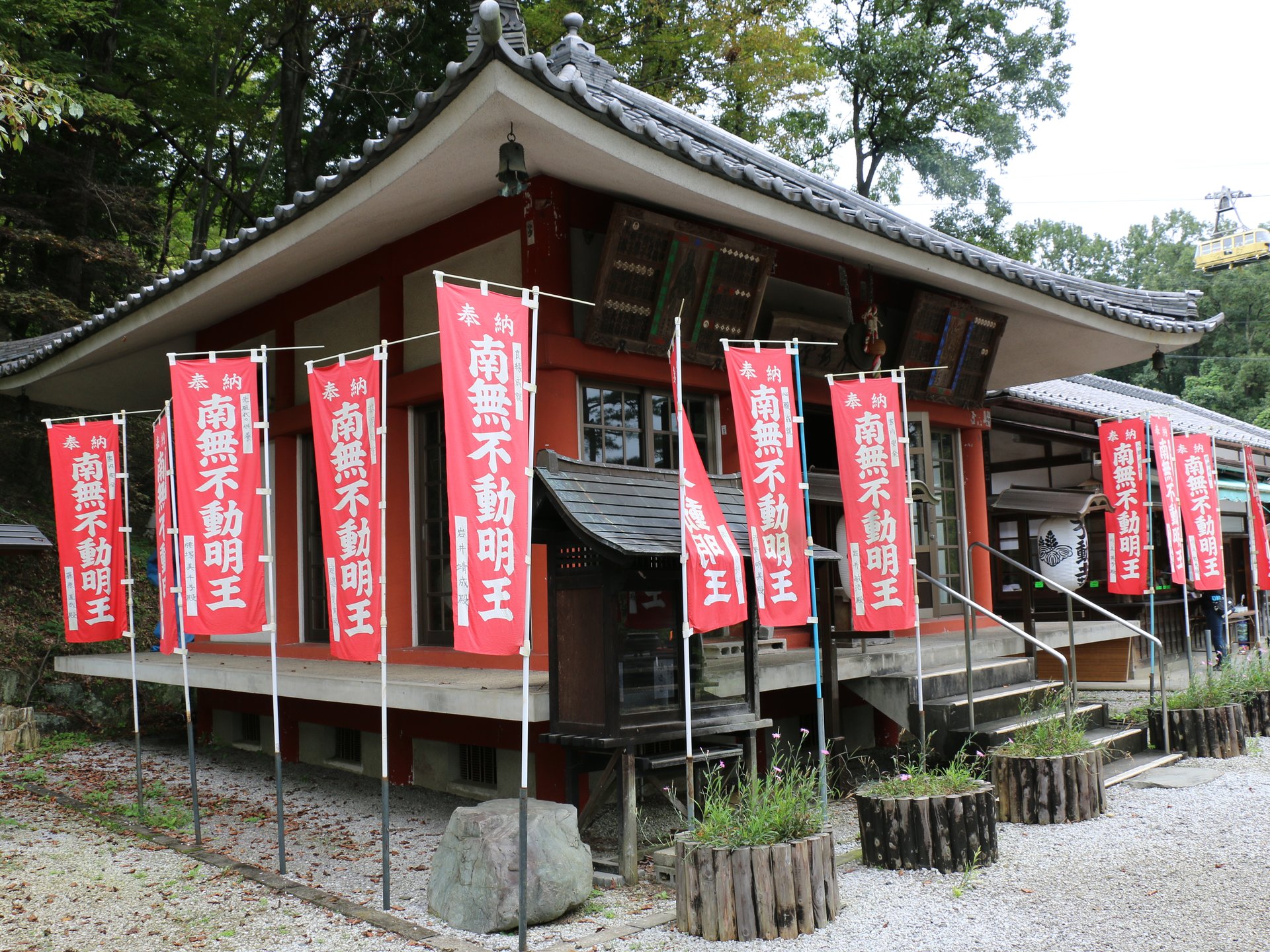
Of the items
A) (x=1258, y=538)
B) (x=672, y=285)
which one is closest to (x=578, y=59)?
(x=672, y=285)

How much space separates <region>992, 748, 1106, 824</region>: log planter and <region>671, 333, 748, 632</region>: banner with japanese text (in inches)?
102

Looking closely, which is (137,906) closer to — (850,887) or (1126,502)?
(850,887)

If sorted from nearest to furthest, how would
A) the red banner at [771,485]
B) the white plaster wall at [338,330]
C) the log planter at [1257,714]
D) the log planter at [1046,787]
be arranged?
the red banner at [771,485] → the log planter at [1046,787] → the white plaster wall at [338,330] → the log planter at [1257,714]

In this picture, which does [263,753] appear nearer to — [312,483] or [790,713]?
[312,483]

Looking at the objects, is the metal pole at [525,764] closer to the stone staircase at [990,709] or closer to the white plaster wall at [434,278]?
the white plaster wall at [434,278]

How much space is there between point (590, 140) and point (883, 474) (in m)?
3.18

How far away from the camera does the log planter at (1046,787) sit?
23.6 feet

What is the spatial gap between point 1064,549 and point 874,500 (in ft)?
27.7

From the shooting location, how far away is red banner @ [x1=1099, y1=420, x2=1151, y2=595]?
11.3 meters

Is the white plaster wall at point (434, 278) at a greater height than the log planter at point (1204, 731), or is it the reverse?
the white plaster wall at point (434, 278)

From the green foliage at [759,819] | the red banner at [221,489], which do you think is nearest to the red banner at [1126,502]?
→ the green foliage at [759,819]

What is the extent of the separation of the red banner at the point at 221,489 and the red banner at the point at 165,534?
111 cm

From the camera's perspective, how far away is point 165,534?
8.73m

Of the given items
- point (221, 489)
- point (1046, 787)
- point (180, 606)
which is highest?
point (221, 489)
